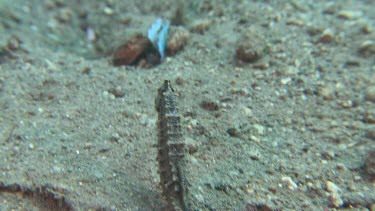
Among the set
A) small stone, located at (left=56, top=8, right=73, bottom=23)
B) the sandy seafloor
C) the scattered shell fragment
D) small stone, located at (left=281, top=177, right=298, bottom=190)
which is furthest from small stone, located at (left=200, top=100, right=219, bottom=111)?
small stone, located at (left=56, top=8, right=73, bottom=23)

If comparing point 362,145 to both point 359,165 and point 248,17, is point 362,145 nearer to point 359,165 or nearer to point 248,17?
point 359,165

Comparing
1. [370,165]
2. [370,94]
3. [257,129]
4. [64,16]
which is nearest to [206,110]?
[257,129]

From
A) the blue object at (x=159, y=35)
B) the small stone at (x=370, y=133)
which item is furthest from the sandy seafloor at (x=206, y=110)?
the blue object at (x=159, y=35)

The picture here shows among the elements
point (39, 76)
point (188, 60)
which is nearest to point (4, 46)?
point (39, 76)

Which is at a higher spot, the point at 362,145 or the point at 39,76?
the point at 39,76

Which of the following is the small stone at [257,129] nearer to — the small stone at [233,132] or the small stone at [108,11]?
the small stone at [233,132]

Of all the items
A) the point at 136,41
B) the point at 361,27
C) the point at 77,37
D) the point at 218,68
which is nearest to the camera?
the point at 218,68
